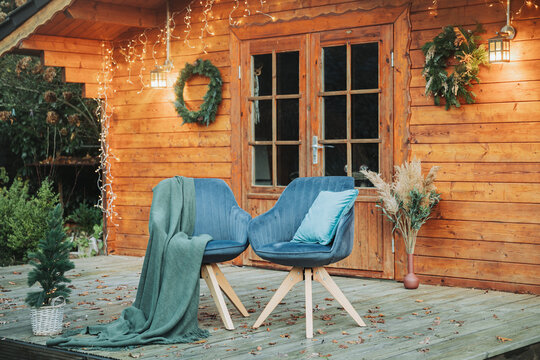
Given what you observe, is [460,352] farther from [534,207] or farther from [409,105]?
[409,105]

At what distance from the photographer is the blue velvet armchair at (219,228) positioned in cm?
412

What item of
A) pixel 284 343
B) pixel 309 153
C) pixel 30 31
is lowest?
pixel 284 343

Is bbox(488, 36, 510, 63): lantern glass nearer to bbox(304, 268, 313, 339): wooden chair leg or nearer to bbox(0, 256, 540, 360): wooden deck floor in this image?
bbox(0, 256, 540, 360): wooden deck floor

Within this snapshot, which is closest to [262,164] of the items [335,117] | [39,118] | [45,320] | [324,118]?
[324,118]

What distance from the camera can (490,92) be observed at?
507 cm

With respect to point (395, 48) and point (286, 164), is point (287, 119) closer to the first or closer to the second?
point (286, 164)

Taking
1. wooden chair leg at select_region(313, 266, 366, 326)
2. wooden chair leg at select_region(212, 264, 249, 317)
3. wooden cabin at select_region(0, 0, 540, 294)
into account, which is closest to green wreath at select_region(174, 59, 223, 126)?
wooden cabin at select_region(0, 0, 540, 294)

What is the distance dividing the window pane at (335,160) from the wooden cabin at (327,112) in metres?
0.01

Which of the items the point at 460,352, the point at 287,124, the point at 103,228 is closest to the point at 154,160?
the point at 103,228

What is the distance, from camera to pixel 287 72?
6086 millimetres

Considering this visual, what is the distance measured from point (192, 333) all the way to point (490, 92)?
2763 mm

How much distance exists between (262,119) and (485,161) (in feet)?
6.64

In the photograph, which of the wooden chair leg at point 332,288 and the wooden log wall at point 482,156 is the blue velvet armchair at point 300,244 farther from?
the wooden log wall at point 482,156

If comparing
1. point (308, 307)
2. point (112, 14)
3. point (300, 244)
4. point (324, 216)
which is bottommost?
point (308, 307)
